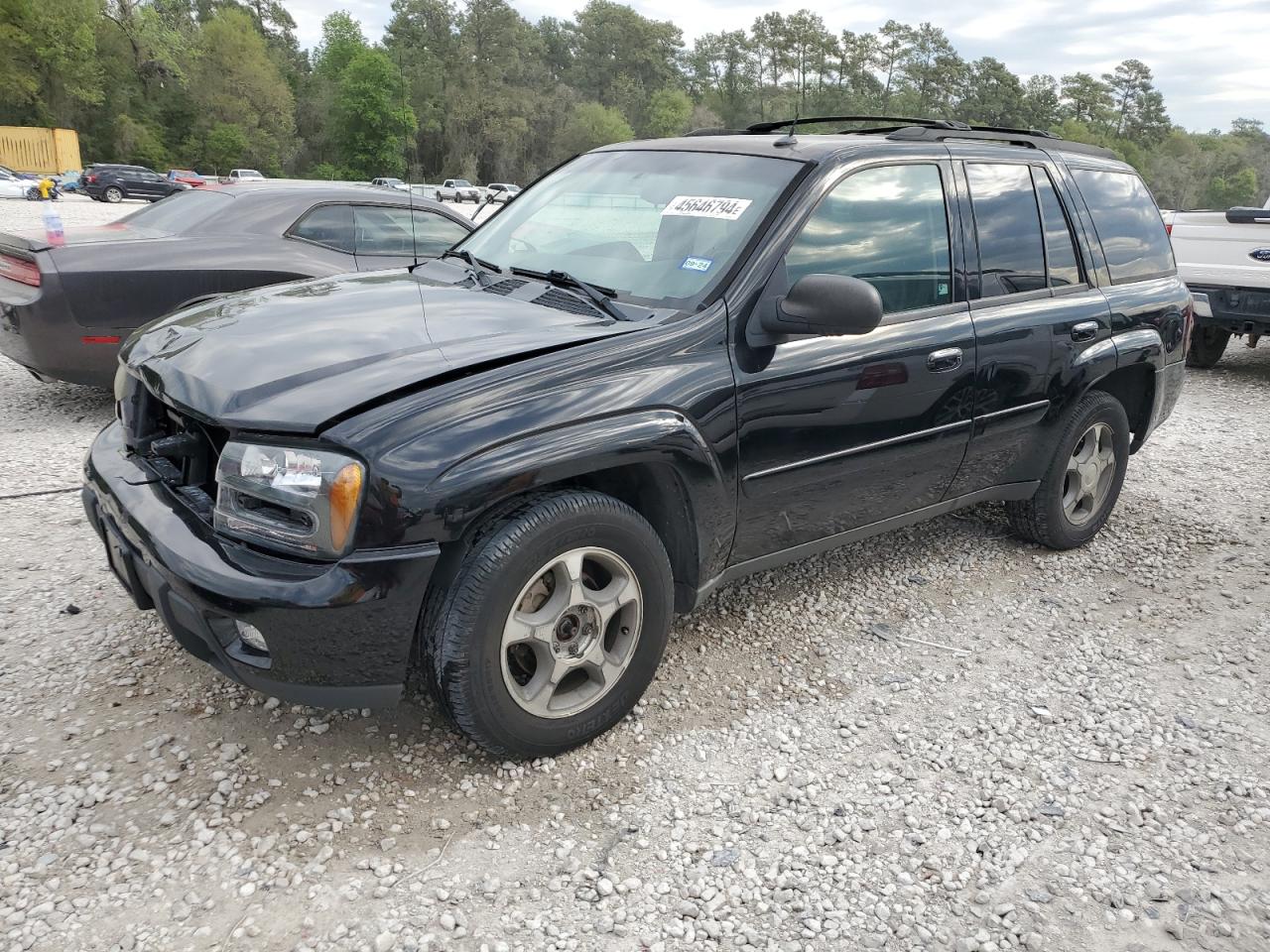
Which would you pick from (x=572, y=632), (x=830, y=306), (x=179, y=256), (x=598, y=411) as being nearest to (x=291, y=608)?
(x=572, y=632)

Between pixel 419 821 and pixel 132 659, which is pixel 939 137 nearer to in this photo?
pixel 419 821

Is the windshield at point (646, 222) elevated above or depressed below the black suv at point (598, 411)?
above

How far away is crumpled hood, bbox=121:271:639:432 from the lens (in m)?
2.45

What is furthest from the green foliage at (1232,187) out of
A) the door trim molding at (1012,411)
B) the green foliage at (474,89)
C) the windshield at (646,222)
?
the windshield at (646,222)

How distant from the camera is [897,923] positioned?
90.4 inches

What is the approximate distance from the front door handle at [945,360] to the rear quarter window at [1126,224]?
134 centimetres

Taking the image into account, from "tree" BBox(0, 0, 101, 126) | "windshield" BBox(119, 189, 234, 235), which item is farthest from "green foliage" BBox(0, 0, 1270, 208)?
"windshield" BBox(119, 189, 234, 235)

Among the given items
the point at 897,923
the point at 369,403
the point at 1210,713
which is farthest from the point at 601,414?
the point at 1210,713

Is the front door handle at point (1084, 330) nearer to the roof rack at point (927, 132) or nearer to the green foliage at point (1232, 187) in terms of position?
the roof rack at point (927, 132)

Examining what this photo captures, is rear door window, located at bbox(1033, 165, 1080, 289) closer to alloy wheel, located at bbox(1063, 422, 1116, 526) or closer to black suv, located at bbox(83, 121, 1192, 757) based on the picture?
black suv, located at bbox(83, 121, 1192, 757)

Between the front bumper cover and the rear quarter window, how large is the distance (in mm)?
3565

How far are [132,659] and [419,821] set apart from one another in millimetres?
1370

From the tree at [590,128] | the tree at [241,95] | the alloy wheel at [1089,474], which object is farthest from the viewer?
the tree at [590,128]

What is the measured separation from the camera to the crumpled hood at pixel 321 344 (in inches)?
96.6
